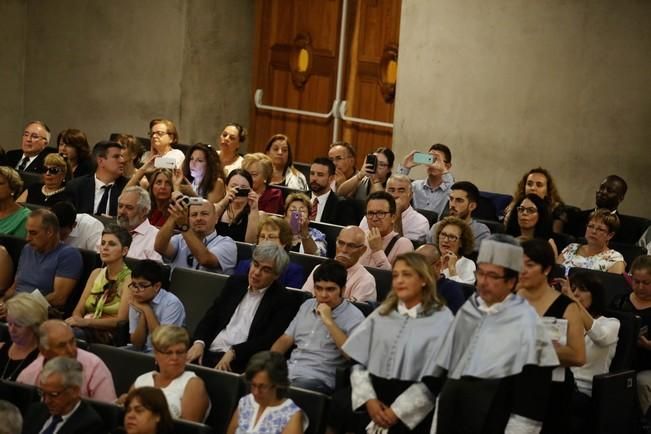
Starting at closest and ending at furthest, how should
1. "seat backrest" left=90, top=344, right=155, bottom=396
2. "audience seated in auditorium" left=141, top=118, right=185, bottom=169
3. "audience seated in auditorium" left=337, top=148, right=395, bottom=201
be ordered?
"seat backrest" left=90, top=344, right=155, bottom=396, "audience seated in auditorium" left=337, top=148, right=395, bottom=201, "audience seated in auditorium" left=141, top=118, right=185, bottom=169

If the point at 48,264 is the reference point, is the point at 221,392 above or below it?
below

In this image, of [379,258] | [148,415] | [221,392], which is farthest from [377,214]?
[148,415]

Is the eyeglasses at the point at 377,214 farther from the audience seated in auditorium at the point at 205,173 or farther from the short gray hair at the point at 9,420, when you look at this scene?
the short gray hair at the point at 9,420

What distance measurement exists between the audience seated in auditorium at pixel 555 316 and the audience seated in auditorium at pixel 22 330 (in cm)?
227

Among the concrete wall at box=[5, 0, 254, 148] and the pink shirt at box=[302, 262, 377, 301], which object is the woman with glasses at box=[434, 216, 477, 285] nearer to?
the pink shirt at box=[302, 262, 377, 301]

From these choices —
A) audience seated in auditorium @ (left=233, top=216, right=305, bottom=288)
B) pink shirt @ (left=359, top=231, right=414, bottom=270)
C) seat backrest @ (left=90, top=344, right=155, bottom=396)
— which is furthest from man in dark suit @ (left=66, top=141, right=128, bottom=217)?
seat backrest @ (left=90, top=344, right=155, bottom=396)

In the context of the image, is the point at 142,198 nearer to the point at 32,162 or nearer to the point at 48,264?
the point at 48,264

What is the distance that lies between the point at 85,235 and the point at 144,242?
0.39 meters

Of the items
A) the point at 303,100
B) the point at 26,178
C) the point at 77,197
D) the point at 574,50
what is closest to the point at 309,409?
the point at 77,197

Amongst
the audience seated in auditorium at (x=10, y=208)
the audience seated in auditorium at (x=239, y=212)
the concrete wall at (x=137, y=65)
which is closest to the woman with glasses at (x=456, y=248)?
the audience seated in auditorium at (x=239, y=212)

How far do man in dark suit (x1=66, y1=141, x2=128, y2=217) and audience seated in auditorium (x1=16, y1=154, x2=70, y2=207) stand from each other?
78 millimetres

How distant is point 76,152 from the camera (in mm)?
9750

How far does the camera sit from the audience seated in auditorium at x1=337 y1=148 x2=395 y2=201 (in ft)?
30.7

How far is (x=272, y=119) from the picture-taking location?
41.4 ft
